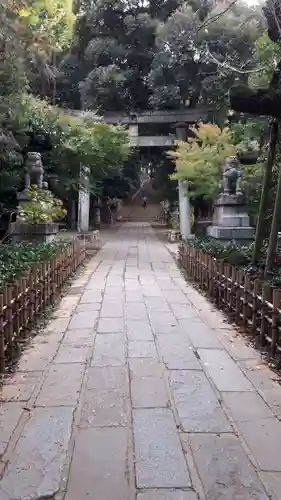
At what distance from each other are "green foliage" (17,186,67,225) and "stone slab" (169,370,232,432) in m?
7.79

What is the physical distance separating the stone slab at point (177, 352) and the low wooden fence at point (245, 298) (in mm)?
767

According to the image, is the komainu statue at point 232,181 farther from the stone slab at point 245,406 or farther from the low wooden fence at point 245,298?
the stone slab at point 245,406

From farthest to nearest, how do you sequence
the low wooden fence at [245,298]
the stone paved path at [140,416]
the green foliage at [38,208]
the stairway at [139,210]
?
1. the stairway at [139,210]
2. the green foliage at [38,208]
3. the low wooden fence at [245,298]
4. the stone paved path at [140,416]

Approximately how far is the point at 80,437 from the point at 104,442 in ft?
0.54

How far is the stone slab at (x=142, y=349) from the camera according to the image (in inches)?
186

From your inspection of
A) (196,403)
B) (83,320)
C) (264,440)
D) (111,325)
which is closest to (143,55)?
(83,320)

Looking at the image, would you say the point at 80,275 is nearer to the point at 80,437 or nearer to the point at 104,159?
the point at 104,159

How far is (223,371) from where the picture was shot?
14.1 ft

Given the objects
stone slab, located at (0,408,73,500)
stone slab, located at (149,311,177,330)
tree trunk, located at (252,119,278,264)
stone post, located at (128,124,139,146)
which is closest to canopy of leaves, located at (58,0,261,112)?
stone post, located at (128,124,139,146)

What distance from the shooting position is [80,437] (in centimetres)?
294

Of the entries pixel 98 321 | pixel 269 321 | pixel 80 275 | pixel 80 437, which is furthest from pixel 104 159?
pixel 80 437

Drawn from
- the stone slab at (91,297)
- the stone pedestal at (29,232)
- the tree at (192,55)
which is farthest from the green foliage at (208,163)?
the stone slab at (91,297)

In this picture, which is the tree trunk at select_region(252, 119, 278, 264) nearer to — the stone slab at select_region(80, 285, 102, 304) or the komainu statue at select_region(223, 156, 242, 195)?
the stone slab at select_region(80, 285, 102, 304)

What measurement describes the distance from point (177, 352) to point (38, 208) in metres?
7.38
